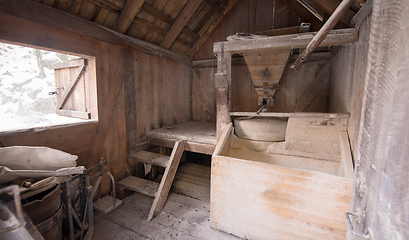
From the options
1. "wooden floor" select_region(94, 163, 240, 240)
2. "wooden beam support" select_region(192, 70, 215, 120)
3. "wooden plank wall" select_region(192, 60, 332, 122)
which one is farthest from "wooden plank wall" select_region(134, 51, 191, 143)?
"wooden floor" select_region(94, 163, 240, 240)

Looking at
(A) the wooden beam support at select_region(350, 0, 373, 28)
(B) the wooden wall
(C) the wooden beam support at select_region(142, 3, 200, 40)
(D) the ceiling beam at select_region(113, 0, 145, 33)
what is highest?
(B) the wooden wall

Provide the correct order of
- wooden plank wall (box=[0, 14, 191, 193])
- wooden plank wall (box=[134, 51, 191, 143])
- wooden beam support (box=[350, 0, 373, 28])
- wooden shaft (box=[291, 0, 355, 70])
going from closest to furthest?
wooden shaft (box=[291, 0, 355, 70])
wooden beam support (box=[350, 0, 373, 28])
wooden plank wall (box=[0, 14, 191, 193])
wooden plank wall (box=[134, 51, 191, 143])

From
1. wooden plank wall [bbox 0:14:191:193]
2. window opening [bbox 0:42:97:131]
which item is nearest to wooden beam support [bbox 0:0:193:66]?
wooden plank wall [bbox 0:14:191:193]

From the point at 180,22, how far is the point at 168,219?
318 centimetres

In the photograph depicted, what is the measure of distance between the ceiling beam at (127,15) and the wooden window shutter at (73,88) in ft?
2.28

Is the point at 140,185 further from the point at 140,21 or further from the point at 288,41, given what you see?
the point at 288,41

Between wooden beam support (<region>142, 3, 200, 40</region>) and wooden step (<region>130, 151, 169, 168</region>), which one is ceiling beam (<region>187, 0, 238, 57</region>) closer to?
wooden beam support (<region>142, 3, 200, 40</region>)

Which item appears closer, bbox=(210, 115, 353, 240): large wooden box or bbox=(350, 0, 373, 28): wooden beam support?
bbox=(350, 0, 373, 28): wooden beam support

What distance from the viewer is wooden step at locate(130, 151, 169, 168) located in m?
2.75

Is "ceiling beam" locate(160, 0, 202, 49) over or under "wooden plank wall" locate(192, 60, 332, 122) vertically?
over

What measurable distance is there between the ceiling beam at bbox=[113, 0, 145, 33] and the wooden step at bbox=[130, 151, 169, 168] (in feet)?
6.25

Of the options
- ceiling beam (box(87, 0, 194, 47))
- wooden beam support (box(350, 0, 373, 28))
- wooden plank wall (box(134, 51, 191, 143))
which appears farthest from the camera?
wooden plank wall (box(134, 51, 191, 143))

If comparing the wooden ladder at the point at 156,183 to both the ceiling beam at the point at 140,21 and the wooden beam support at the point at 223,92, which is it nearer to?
the wooden beam support at the point at 223,92

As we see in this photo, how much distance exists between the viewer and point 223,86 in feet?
7.90
